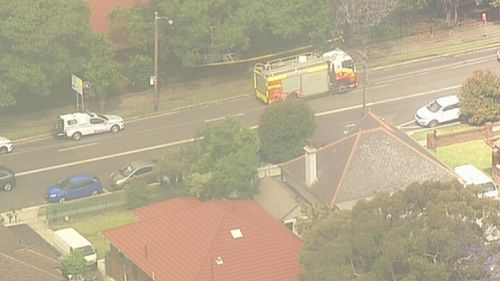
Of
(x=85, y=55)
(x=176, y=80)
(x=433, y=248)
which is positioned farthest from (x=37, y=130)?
(x=433, y=248)

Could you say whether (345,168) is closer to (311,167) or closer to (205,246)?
(311,167)

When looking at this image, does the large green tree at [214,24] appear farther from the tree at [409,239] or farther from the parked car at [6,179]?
the tree at [409,239]

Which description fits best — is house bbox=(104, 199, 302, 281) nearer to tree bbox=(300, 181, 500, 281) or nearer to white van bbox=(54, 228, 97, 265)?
white van bbox=(54, 228, 97, 265)

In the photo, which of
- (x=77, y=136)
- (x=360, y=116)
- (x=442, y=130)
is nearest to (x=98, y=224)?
(x=77, y=136)

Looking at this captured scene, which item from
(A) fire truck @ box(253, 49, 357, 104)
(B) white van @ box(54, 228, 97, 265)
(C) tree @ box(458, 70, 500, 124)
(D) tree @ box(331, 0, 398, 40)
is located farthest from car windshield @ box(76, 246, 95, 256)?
(D) tree @ box(331, 0, 398, 40)

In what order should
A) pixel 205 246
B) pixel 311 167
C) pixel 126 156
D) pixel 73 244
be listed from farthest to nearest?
pixel 126 156 → pixel 311 167 → pixel 73 244 → pixel 205 246

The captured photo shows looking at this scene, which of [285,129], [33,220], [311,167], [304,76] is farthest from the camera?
[304,76]

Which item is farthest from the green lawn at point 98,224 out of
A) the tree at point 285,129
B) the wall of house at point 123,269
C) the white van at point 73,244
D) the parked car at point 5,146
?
the parked car at point 5,146

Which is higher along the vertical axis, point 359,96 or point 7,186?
point 359,96
